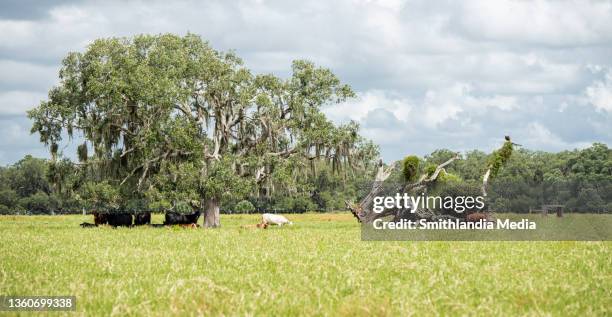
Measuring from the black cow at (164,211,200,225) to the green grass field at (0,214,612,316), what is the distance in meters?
18.5

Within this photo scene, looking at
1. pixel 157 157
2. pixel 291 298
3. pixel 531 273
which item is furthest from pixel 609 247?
pixel 157 157

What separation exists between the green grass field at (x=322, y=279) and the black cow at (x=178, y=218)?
18.5 metres

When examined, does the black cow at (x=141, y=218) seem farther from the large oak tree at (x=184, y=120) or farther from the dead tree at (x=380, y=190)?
the dead tree at (x=380, y=190)

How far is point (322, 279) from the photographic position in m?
12.8

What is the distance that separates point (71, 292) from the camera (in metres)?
11.2

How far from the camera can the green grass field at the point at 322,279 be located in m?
9.87

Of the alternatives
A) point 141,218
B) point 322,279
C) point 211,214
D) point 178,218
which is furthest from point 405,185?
point 322,279

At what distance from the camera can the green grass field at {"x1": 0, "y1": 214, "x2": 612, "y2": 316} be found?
9.87 metres

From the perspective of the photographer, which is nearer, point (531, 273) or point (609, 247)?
point (531, 273)

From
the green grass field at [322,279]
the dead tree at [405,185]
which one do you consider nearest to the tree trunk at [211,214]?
the dead tree at [405,185]

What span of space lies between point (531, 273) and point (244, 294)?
5.44 m

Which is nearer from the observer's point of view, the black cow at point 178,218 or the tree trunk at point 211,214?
the black cow at point 178,218

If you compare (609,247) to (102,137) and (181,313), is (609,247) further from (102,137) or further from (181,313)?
(102,137)

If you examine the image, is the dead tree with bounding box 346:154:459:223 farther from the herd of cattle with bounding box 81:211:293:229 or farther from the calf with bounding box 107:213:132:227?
the calf with bounding box 107:213:132:227
